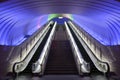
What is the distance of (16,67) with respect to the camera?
11312mm

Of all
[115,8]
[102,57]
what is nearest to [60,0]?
[115,8]

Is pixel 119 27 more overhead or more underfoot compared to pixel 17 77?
more overhead

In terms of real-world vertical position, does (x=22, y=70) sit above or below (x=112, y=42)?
below

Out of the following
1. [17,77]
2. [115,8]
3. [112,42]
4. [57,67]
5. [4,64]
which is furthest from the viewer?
[112,42]

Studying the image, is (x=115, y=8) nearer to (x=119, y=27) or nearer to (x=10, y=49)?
(x=119, y=27)

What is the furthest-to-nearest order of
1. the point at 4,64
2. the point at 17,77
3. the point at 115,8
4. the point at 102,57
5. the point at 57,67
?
1. the point at 102,57
2. the point at 57,67
3. the point at 4,64
4. the point at 17,77
5. the point at 115,8

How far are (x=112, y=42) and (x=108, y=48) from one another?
0.39 m

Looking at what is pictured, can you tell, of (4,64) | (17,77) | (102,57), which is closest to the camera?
(17,77)

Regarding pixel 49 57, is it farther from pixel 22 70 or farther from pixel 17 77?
pixel 17 77

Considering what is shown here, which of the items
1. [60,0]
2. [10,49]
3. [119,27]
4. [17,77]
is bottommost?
[17,77]

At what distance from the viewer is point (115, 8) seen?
8625 mm

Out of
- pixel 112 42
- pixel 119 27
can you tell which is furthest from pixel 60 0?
pixel 112 42

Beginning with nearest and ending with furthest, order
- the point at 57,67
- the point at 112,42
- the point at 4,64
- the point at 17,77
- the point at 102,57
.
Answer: the point at 17,77
the point at 4,64
the point at 57,67
the point at 112,42
the point at 102,57

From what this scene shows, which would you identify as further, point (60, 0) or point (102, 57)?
point (102, 57)
